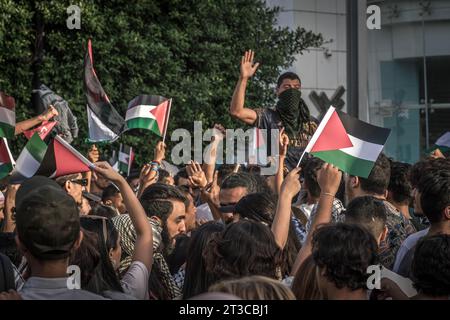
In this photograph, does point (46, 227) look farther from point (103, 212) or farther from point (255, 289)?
point (103, 212)

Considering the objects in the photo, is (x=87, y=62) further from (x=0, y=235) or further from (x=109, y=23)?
(x=109, y=23)

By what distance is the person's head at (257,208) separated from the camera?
5.54 metres

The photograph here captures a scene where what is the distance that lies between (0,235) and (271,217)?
150 cm

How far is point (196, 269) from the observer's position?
439cm

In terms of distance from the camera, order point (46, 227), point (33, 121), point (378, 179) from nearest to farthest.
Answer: point (46, 227) → point (378, 179) → point (33, 121)

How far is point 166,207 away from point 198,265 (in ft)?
5.04

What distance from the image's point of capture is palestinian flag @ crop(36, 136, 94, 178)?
5.48m

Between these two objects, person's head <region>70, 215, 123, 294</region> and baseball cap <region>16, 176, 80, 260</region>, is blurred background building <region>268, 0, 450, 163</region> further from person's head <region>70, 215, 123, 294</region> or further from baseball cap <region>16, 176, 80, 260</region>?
baseball cap <region>16, 176, 80, 260</region>

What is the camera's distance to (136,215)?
4375 mm

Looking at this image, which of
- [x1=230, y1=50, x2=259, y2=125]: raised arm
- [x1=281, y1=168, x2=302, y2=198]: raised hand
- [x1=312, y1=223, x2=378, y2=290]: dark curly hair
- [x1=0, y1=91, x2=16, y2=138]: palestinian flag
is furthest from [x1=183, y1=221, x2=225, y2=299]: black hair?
[x1=0, y1=91, x2=16, y2=138]: palestinian flag

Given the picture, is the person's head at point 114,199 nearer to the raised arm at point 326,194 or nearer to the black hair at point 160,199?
the black hair at point 160,199

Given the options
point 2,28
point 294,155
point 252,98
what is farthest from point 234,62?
point 294,155

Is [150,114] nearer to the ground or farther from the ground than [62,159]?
farther from the ground

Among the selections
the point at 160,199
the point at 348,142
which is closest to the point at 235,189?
the point at 160,199
